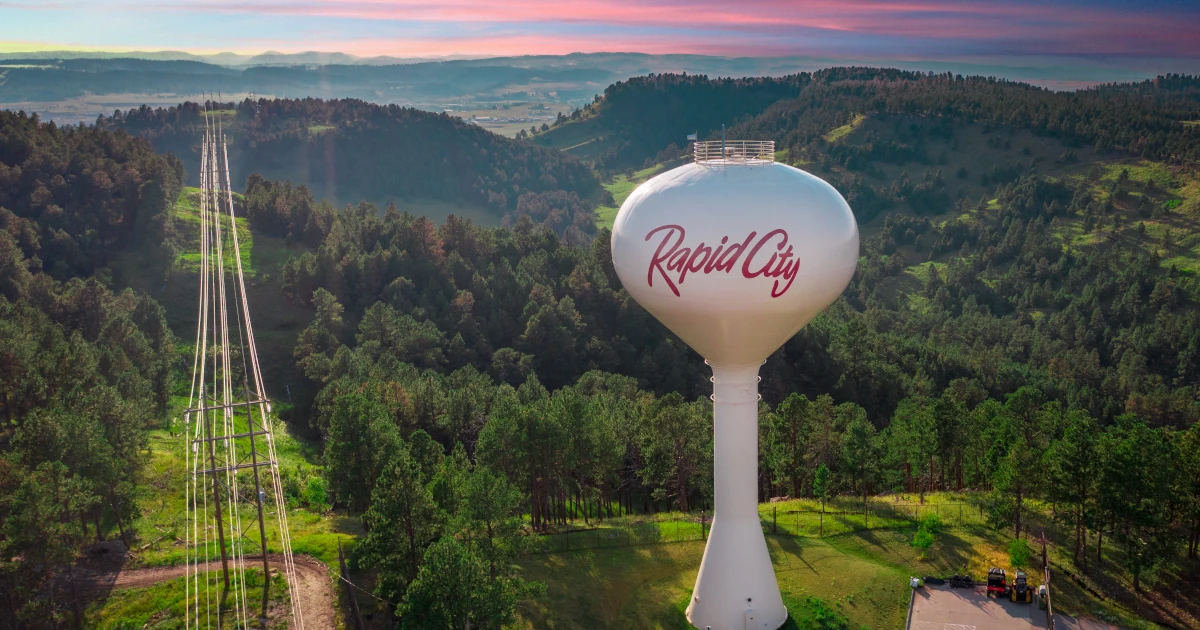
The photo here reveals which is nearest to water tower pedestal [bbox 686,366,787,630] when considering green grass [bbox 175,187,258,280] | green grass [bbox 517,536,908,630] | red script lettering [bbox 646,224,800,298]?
green grass [bbox 517,536,908,630]

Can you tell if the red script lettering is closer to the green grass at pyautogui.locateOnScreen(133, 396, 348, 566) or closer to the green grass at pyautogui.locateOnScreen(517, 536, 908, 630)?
the green grass at pyautogui.locateOnScreen(517, 536, 908, 630)

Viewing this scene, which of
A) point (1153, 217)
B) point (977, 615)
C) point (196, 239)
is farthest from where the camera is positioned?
point (1153, 217)

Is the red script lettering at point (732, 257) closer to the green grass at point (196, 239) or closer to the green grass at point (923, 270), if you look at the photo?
the green grass at point (196, 239)

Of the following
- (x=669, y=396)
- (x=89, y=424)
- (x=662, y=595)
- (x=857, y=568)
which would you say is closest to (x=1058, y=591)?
(x=857, y=568)

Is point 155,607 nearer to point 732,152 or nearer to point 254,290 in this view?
point 732,152

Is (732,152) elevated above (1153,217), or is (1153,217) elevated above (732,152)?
(732,152)

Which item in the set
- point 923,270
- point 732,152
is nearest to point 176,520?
point 732,152

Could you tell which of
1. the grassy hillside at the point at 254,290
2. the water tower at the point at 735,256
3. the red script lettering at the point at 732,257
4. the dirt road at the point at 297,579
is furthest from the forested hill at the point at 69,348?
the red script lettering at the point at 732,257
